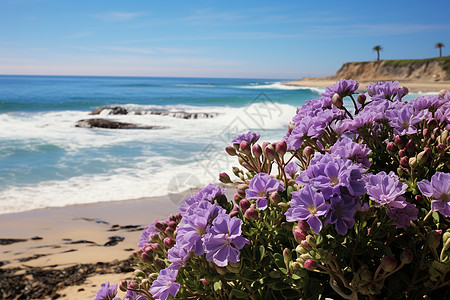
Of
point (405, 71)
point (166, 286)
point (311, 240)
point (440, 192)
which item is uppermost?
point (405, 71)

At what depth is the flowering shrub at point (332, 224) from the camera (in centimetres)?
102

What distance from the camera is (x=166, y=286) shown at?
3.97 ft

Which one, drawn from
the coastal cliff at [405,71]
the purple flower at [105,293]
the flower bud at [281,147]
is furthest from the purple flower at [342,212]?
the coastal cliff at [405,71]

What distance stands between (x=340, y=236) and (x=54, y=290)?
3.30 meters

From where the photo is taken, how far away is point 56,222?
589cm

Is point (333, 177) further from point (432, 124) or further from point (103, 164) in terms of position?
point (103, 164)

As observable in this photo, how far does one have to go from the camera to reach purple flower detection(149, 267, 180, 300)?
3.86 ft

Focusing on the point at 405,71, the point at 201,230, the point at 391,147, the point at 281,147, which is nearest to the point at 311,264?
the point at 201,230

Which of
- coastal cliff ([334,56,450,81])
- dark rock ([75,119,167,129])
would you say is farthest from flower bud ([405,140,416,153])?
coastal cliff ([334,56,450,81])

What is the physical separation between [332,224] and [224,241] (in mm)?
291

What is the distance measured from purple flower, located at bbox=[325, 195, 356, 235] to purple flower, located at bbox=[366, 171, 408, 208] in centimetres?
6

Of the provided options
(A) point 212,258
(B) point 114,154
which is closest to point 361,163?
(A) point 212,258

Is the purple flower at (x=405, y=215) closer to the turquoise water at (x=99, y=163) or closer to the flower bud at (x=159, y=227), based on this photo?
the flower bud at (x=159, y=227)

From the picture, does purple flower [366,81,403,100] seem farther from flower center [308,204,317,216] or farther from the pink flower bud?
flower center [308,204,317,216]
